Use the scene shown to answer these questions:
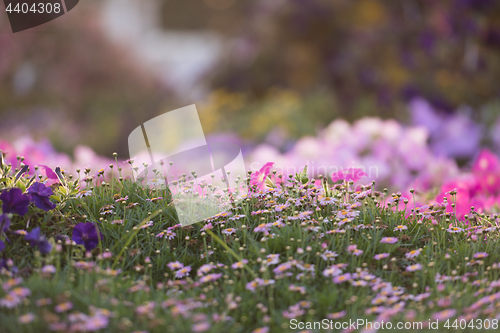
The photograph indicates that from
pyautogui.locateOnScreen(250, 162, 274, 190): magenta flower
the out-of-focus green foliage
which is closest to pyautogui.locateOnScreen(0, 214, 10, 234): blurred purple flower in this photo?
pyautogui.locateOnScreen(250, 162, 274, 190): magenta flower

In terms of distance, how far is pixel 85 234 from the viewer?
180 cm

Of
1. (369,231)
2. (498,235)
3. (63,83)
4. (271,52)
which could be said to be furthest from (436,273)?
(63,83)

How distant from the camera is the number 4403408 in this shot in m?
3.29

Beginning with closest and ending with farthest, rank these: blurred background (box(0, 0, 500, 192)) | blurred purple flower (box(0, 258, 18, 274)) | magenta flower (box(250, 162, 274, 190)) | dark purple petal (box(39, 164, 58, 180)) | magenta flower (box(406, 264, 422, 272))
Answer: blurred purple flower (box(0, 258, 18, 274))
magenta flower (box(406, 264, 422, 272))
dark purple petal (box(39, 164, 58, 180))
magenta flower (box(250, 162, 274, 190))
blurred background (box(0, 0, 500, 192))

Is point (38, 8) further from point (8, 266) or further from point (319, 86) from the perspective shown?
point (319, 86)

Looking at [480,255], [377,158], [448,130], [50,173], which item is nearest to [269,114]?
[448,130]

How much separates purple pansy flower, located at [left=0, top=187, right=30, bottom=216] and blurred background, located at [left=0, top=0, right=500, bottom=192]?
1991 mm

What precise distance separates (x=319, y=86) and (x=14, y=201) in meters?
6.34

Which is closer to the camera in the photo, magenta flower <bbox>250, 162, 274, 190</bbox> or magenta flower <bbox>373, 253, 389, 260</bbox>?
magenta flower <bbox>373, 253, 389, 260</bbox>

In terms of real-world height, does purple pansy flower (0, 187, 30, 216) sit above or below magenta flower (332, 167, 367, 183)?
above

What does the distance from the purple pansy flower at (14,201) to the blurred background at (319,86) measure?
1991mm

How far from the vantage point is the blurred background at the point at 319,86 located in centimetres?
436

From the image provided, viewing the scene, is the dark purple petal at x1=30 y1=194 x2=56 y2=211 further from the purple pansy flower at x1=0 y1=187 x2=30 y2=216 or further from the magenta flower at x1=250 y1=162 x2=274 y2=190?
the magenta flower at x1=250 y1=162 x2=274 y2=190

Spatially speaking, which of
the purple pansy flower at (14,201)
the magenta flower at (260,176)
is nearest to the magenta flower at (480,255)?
the magenta flower at (260,176)
